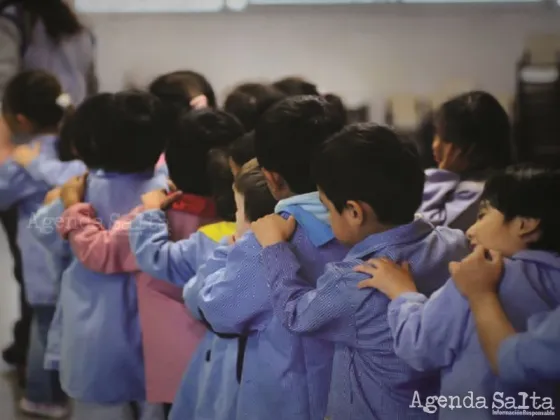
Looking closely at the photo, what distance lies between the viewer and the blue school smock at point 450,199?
112cm

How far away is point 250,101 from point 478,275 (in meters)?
0.65

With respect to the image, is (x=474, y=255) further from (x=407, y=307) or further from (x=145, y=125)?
(x=145, y=125)

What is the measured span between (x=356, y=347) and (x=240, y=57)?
0.58 metres

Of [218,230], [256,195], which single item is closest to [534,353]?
[256,195]

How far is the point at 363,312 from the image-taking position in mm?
877

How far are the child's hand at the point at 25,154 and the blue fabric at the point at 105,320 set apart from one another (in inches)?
7.7

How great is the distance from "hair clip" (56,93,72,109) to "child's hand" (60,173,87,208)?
0.71 ft

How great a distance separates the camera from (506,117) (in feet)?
3.68

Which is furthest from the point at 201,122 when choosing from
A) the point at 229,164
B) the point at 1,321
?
the point at 1,321

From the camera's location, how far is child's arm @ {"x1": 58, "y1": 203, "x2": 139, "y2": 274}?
122cm

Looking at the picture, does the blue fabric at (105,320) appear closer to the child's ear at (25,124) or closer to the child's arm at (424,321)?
the child's ear at (25,124)

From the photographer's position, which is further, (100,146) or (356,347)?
(100,146)

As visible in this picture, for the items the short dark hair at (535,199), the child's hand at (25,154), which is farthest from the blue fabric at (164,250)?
the short dark hair at (535,199)

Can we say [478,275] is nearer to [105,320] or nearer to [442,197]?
[442,197]
